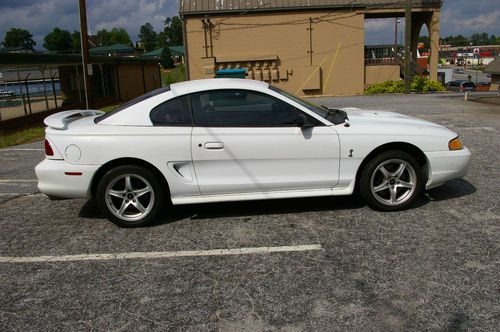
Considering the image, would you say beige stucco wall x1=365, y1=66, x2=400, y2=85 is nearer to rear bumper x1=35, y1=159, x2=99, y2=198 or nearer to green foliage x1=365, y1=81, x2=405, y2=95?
green foliage x1=365, y1=81, x2=405, y2=95

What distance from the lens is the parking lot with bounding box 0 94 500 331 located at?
316cm

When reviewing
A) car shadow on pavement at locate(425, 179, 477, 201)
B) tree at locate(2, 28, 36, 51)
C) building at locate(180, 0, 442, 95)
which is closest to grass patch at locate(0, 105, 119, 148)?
car shadow on pavement at locate(425, 179, 477, 201)

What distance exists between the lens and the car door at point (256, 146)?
15.6ft

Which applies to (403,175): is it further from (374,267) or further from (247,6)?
(247,6)

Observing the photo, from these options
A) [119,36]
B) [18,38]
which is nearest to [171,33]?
[119,36]

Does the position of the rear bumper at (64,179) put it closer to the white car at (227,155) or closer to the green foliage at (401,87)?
the white car at (227,155)

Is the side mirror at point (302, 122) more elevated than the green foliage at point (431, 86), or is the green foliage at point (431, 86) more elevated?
the side mirror at point (302, 122)

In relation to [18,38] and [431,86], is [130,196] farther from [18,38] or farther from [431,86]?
[18,38]

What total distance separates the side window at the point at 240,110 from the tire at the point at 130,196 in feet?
2.64

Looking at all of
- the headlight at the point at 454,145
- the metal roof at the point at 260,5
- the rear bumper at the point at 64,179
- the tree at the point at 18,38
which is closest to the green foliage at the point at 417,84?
the metal roof at the point at 260,5

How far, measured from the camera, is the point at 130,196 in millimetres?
4852

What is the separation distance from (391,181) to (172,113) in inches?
95.5

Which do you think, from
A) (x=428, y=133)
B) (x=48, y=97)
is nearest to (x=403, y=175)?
(x=428, y=133)

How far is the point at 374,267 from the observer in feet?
12.3
